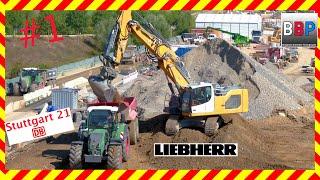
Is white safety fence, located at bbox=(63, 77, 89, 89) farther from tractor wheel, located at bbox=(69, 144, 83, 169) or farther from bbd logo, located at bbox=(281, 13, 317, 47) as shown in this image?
bbd logo, located at bbox=(281, 13, 317, 47)

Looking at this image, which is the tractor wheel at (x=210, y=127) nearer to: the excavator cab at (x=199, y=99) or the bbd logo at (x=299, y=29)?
the excavator cab at (x=199, y=99)

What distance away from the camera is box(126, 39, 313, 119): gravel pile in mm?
29422

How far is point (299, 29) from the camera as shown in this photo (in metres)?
19.8

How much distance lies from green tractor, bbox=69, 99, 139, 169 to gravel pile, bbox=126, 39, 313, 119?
26.6 feet

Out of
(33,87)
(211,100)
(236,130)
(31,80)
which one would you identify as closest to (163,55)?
(211,100)

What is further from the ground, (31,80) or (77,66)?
(77,66)

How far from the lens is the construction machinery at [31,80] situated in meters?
40.6

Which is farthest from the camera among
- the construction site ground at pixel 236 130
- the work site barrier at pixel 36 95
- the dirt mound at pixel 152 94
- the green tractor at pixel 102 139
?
the work site barrier at pixel 36 95

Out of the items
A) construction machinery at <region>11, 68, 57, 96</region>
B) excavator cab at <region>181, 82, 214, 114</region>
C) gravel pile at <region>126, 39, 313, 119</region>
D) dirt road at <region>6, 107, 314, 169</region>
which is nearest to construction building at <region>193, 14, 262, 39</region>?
construction machinery at <region>11, 68, 57, 96</region>

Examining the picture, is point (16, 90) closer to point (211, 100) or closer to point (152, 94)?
point (152, 94)

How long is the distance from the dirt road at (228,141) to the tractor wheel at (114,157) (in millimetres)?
730

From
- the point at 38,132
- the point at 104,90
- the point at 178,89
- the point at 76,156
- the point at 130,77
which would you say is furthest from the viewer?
the point at 130,77

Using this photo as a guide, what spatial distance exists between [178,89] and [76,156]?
20.6 ft

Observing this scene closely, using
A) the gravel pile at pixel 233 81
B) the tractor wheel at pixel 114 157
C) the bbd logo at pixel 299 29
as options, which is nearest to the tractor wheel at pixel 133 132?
the tractor wheel at pixel 114 157
